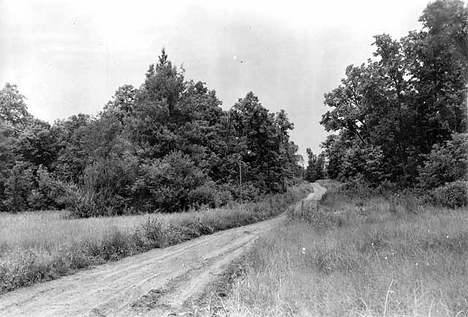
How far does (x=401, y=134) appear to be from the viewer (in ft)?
96.8

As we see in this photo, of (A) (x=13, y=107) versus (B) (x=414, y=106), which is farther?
(A) (x=13, y=107)

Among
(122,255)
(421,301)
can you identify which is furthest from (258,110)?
(421,301)

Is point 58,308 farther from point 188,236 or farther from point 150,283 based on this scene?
point 188,236

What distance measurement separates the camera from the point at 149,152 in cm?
2734

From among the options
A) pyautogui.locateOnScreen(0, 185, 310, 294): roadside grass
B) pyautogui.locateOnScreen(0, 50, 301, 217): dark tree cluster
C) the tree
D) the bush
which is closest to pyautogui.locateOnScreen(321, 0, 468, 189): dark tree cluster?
the bush

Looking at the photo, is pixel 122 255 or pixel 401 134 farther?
pixel 401 134

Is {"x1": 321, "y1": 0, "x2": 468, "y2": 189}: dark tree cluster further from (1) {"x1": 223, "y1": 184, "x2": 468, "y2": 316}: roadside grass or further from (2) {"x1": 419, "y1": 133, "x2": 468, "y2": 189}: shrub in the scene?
(1) {"x1": 223, "y1": 184, "x2": 468, "y2": 316}: roadside grass

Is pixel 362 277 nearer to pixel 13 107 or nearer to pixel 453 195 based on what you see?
pixel 453 195

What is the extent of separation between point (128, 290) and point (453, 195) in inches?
715

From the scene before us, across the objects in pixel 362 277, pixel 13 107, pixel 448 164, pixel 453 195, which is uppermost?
pixel 13 107

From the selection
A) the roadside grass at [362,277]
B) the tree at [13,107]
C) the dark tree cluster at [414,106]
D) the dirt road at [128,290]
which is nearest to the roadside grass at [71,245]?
the dirt road at [128,290]

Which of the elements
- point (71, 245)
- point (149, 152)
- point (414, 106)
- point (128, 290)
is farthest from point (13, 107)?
point (414, 106)

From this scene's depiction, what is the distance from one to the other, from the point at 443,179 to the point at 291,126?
65.6ft

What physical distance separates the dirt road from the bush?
13553 mm
